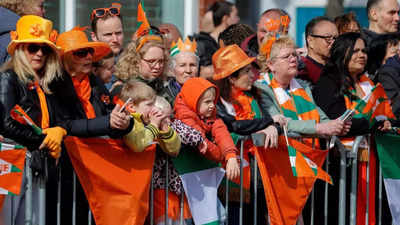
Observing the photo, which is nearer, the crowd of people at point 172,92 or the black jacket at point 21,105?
the black jacket at point 21,105

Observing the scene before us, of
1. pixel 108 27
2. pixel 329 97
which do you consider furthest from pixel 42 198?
pixel 329 97

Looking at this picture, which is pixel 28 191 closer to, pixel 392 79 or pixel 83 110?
pixel 83 110

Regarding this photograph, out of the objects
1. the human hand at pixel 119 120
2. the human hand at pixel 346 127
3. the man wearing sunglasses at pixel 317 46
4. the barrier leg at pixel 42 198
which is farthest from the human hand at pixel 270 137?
the barrier leg at pixel 42 198

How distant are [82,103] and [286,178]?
1751 mm

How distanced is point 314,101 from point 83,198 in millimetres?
2405

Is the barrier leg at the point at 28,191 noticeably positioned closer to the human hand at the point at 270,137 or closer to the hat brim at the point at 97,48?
the hat brim at the point at 97,48

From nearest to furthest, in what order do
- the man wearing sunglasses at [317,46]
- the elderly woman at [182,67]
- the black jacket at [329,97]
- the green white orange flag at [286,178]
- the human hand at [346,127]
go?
the green white orange flag at [286,178] → the human hand at [346,127] → the elderly woman at [182,67] → the black jacket at [329,97] → the man wearing sunglasses at [317,46]

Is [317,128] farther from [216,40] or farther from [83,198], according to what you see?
[216,40]

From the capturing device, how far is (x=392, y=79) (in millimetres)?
7391

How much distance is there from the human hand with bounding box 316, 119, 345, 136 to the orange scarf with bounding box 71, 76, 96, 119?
72.2 inches

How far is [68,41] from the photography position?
5805mm

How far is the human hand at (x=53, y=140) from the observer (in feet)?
16.4

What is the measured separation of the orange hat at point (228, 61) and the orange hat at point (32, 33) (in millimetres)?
1572

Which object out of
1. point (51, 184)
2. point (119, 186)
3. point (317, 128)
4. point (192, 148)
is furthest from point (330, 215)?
point (51, 184)
